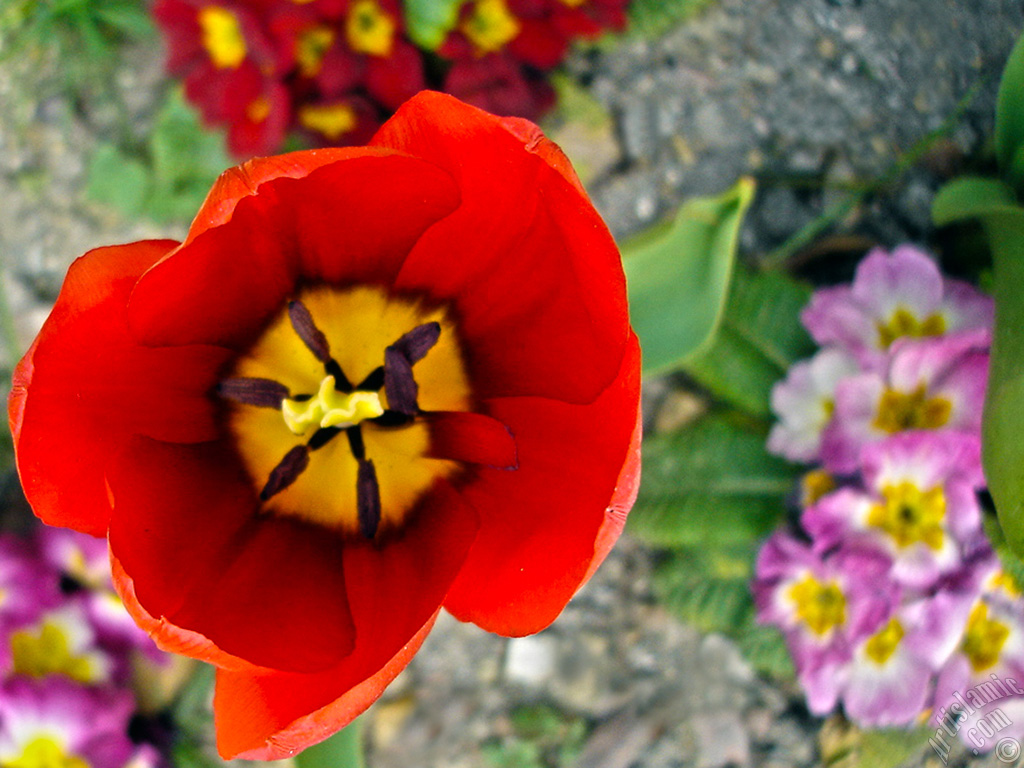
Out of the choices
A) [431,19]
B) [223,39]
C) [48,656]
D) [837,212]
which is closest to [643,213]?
[837,212]

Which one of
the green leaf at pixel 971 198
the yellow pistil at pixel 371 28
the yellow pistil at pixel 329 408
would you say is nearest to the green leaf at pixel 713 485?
the green leaf at pixel 971 198

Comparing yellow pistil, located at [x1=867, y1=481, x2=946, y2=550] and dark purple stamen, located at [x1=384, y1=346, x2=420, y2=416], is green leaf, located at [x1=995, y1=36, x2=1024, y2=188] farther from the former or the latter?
dark purple stamen, located at [x1=384, y1=346, x2=420, y2=416]

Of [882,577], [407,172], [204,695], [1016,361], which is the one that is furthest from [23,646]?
[1016,361]

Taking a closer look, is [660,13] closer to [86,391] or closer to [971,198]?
[971,198]

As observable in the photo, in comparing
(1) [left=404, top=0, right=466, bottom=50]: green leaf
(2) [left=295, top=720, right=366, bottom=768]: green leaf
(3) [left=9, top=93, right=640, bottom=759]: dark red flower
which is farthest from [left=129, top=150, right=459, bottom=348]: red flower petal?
(1) [left=404, top=0, right=466, bottom=50]: green leaf

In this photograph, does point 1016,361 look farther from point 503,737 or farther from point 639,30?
point 503,737

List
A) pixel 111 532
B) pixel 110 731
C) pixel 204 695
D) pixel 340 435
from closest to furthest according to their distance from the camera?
1. pixel 111 532
2. pixel 340 435
3. pixel 110 731
4. pixel 204 695

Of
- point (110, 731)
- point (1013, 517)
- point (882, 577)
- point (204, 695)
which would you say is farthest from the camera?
point (204, 695)
